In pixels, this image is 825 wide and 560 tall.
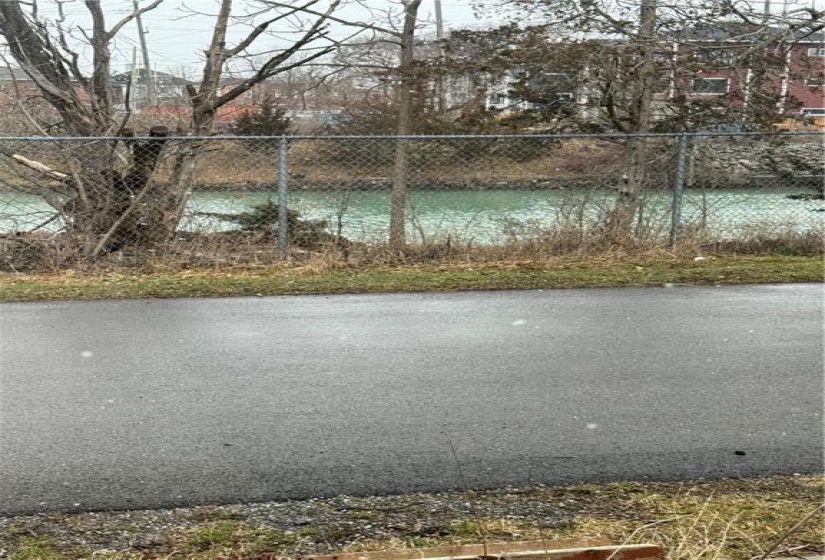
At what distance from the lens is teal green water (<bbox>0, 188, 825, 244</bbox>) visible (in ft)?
30.7

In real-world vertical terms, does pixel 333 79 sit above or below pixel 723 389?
above

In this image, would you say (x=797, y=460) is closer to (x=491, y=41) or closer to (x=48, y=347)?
(x=48, y=347)

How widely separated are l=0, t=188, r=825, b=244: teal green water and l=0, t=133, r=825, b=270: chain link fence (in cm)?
2

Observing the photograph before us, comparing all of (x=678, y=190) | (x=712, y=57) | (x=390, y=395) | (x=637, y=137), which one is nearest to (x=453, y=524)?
(x=390, y=395)

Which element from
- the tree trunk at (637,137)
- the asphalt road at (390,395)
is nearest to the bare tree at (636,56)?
the tree trunk at (637,137)

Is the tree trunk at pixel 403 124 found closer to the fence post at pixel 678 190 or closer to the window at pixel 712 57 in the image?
the fence post at pixel 678 190

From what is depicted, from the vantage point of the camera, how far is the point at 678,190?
9703 millimetres

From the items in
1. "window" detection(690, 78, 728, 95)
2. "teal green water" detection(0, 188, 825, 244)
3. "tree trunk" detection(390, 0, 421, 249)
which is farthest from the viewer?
"window" detection(690, 78, 728, 95)

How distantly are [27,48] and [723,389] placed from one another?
31.0ft

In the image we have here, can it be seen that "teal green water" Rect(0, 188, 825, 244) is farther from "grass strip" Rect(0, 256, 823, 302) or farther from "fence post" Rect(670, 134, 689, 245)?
"grass strip" Rect(0, 256, 823, 302)

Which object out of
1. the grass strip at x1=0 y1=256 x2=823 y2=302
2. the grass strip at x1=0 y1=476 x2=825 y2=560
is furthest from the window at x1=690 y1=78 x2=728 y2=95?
the grass strip at x1=0 y1=476 x2=825 y2=560

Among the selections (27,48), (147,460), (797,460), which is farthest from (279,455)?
(27,48)

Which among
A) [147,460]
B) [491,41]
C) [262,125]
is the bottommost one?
[147,460]

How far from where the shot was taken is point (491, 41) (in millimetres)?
11695
